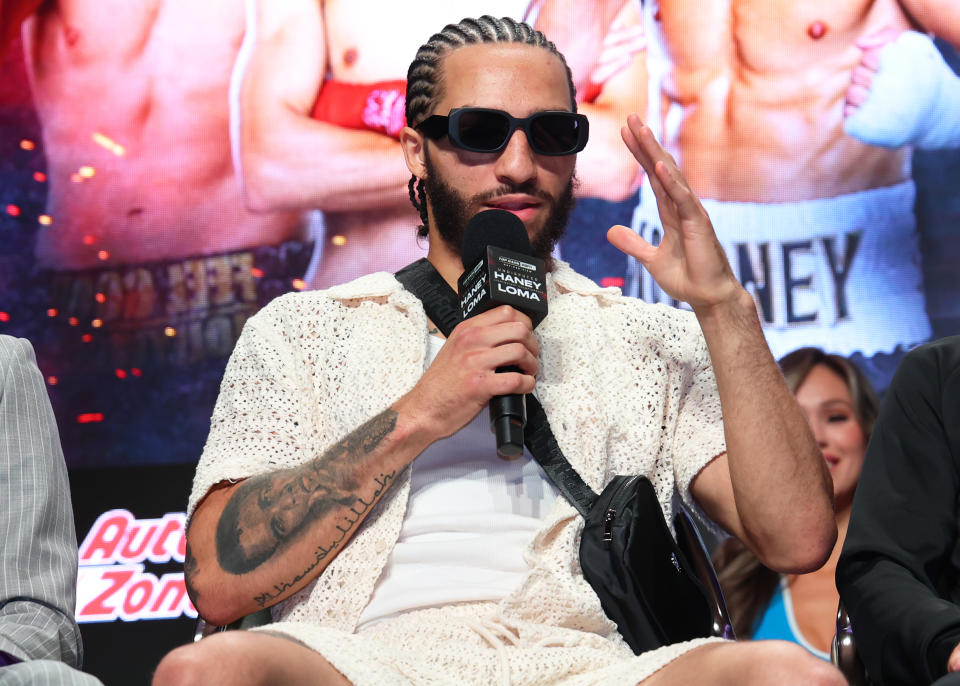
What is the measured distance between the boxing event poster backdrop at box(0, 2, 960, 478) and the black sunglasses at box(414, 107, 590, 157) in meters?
1.45

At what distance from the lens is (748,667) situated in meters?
1.37

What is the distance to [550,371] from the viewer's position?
2.16 m

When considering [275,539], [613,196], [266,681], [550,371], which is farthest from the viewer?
[613,196]

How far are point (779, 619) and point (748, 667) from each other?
2.08m

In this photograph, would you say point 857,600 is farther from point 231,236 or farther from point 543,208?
point 231,236

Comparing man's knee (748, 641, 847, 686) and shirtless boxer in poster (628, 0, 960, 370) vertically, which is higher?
shirtless boxer in poster (628, 0, 960, 370)

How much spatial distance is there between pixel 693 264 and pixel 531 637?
70cm

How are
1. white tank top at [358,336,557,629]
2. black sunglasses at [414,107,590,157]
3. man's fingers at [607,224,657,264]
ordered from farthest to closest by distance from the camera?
1. black sunglasses at [414,107,590,157]
2. man's fingers at [607,224,657,264]
3. white tank top at [358,336,557,629]

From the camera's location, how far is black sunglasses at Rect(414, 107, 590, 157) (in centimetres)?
221

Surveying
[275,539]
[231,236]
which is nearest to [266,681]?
[275,539]

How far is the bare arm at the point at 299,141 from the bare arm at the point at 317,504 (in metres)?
2.01

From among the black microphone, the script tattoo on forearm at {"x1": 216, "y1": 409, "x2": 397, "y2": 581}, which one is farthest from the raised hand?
the script tattoo on forearm at {"x1": 216, "y1": 409, "x2": 397, "y2": 581}

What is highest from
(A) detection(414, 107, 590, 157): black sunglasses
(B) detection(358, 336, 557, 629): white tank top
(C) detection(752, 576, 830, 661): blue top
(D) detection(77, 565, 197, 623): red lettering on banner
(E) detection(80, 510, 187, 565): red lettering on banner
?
(A) detection(414, 107, 590, 157): black sunglasses

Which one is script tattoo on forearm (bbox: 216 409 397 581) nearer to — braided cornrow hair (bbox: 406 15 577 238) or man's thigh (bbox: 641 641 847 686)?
man's thigh (bbox: 641 641 847 686)
